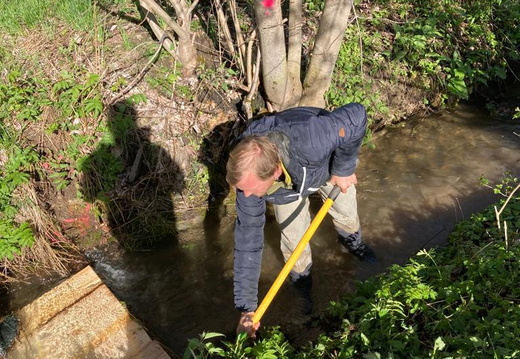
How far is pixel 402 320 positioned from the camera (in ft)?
8.62

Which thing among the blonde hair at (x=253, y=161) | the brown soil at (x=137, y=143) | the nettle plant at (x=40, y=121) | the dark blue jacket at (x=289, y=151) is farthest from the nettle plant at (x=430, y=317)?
the nettle plant at (x=40, y=121)

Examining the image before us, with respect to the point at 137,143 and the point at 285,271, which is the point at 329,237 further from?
the point at 137,143

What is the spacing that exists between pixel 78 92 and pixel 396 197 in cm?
354

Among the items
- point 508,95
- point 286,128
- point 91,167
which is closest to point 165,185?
point 91,167

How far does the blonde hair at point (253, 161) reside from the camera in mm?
2447

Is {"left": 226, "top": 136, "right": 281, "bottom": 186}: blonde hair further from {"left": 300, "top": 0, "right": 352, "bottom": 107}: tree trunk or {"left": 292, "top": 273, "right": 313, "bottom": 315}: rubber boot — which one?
{"left": 300, "top": 0, "right": 352, "bottom": 107}: tree trunk

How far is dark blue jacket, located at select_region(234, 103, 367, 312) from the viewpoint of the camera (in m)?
2.86

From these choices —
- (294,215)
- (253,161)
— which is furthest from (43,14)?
(253,161)

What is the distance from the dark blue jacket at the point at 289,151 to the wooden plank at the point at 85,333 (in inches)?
Result: 34.6

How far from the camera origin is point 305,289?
3998 mm

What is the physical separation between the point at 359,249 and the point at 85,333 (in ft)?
8.37

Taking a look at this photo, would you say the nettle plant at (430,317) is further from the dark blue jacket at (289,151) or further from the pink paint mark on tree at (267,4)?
the pink paint mark on tree at (267,4)

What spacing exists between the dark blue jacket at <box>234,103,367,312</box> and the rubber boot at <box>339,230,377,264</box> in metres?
1.35

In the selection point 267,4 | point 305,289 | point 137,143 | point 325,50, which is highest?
point 267,4
